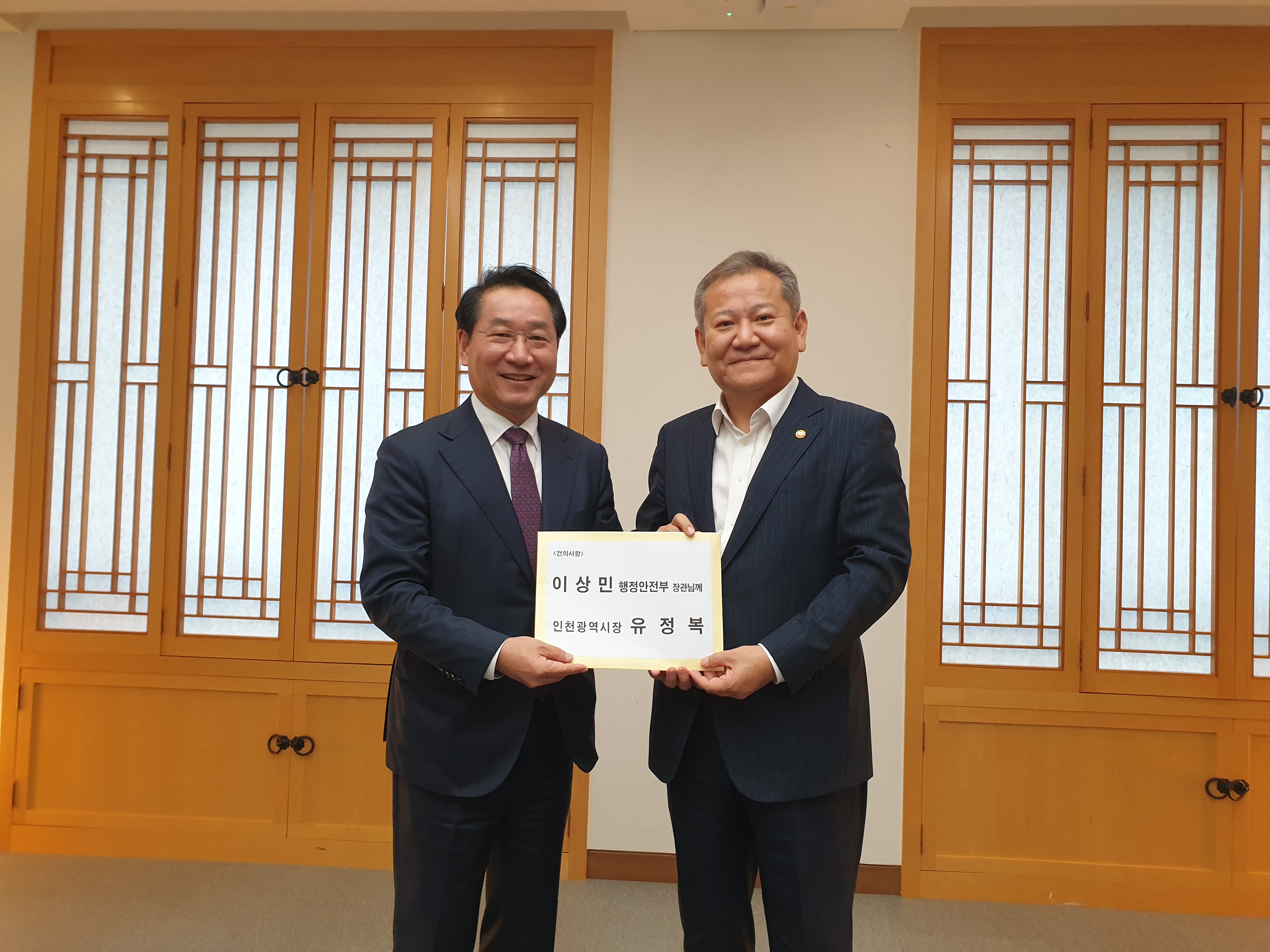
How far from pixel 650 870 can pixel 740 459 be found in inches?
75.5

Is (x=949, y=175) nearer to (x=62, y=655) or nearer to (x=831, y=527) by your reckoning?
(x=831, y=527)

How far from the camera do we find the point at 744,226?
9.64ft

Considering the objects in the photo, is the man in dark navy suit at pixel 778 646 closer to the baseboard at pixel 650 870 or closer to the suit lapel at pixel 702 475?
the suit lapel at pixel 702 475

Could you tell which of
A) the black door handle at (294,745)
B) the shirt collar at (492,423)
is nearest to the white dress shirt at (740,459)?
the shirt collar at (492,423)

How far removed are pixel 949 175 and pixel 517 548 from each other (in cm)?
223

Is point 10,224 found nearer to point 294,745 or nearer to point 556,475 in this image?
point 294,745

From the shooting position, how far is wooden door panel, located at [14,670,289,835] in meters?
3.00

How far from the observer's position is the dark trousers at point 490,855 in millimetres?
1579

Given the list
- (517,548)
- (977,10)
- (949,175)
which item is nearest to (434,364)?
(517,548)

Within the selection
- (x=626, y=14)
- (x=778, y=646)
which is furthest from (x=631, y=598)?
(x=626, y=14)

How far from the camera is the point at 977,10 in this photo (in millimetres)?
2793

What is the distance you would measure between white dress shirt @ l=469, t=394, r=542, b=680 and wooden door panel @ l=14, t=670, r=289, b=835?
1.82 meters

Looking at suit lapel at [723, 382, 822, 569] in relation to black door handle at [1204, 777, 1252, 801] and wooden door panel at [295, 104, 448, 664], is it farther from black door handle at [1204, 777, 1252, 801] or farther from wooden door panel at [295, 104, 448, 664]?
black door handle at [1204, 777, 1252, 801]

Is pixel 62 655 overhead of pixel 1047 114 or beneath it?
beneath
